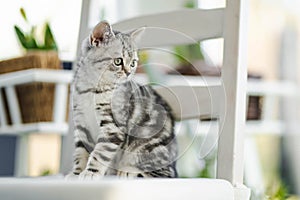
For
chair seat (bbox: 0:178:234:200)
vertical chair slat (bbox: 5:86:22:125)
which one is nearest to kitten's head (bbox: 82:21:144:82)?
chair seat (bbox: 0:178:234:200)

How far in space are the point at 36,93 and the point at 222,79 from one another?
1.06 metres

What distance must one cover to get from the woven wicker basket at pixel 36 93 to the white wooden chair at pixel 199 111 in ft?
2.16

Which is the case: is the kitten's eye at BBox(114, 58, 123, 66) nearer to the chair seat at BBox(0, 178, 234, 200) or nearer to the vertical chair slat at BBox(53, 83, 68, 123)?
the chair seat at BBox(0, 178, 234, 200)

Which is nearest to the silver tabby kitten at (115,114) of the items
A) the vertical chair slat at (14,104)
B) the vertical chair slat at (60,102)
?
the vertical chair slat at (60,102)

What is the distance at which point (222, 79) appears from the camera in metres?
1.03

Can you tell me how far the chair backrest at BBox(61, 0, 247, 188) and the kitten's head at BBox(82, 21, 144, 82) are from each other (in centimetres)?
8

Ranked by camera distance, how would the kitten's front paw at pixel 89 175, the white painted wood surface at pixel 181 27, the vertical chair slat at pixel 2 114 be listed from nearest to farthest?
the kitten's front paw at pixel 89 175 < the white painted wood surface at pixel 181 27 < the vertical chair slat at pixel 2 114

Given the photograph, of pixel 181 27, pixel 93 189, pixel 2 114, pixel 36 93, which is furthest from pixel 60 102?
pixel 93 189

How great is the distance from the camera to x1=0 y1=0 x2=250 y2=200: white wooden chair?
75 cm

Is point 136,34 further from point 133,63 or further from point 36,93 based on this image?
point 36,93

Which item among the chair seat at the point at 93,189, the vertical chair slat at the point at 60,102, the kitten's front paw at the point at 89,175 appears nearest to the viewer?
the chair seat at the point at 93,189

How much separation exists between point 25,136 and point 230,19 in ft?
4.13

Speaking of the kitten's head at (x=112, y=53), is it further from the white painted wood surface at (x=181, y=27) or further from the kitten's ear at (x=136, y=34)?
the white painted wood surface at (x=181, y=27)

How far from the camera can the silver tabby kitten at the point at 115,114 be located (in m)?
0.96
